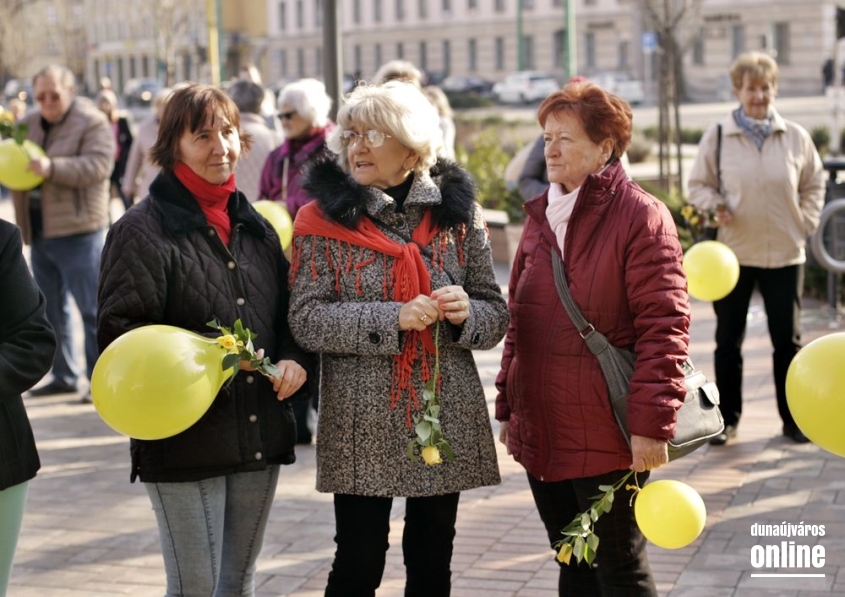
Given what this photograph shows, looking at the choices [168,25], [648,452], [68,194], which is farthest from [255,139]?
[168,25]

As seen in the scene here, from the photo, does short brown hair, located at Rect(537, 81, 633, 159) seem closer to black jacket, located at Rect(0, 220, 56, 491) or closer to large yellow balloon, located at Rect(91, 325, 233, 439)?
large yellow balloon, located at Rect(91, 325, 233, 439)

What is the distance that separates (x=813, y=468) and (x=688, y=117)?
119ft

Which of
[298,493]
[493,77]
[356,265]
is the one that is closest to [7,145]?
[298,493]

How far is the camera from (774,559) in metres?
5.35

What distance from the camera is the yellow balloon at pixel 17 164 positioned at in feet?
25.6

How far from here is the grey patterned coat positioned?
3838 mm

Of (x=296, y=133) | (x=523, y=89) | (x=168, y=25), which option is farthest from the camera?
(x=523, y=89)

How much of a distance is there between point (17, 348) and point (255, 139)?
465cm

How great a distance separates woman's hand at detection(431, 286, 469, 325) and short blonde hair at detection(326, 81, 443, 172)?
42 cm

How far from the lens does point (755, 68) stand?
Result: 682cm

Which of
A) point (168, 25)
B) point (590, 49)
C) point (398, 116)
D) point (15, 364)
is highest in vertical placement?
point (168, 25)

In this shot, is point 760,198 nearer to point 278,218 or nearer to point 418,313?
point 278,218

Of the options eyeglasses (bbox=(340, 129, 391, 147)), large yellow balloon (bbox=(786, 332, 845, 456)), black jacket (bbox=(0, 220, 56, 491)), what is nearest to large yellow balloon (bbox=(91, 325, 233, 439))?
black jacket (bbox=(0, 220, 56, 491))

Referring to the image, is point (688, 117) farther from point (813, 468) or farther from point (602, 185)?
point (602, 185)
